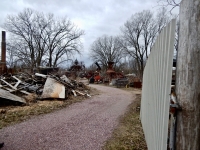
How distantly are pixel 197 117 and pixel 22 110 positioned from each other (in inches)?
285

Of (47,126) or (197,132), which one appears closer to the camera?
(197,132)

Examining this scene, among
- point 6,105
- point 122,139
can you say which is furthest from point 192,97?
point 6,105

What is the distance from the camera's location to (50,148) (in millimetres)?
3641

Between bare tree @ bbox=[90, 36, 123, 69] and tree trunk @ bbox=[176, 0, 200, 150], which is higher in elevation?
bare tree @ bbox=[90, 36, 123, 69]

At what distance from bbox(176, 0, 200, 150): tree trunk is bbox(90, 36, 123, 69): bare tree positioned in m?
50.0

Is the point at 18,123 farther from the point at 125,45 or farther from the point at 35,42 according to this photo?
the point at 125,45

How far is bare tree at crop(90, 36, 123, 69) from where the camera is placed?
174ft

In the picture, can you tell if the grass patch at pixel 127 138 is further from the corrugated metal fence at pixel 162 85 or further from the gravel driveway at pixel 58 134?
the corrugated metal fence at pixel 162 85

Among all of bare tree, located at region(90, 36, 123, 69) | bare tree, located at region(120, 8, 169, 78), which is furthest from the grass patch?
bare tree, located at region(90, 36, 123, 69)

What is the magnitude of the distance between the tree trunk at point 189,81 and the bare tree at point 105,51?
50.0 m

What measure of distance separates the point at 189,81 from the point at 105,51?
54174 millimetres

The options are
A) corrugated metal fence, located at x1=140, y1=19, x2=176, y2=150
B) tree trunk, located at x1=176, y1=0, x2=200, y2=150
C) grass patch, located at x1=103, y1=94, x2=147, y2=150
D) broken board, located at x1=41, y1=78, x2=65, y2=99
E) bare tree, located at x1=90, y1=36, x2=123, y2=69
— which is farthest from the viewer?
bare tree, located at x1=90, y1=36, x2=123, y2=69

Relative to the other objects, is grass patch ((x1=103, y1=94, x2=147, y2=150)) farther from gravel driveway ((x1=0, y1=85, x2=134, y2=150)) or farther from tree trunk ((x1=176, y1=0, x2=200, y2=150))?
tree trunk ((x1=176, y1=0, x2=200, y2=150))

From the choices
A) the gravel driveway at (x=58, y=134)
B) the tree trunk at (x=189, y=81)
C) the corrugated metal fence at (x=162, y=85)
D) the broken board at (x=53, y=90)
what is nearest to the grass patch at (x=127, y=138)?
the gravel driveway at (x=58, y=134)
